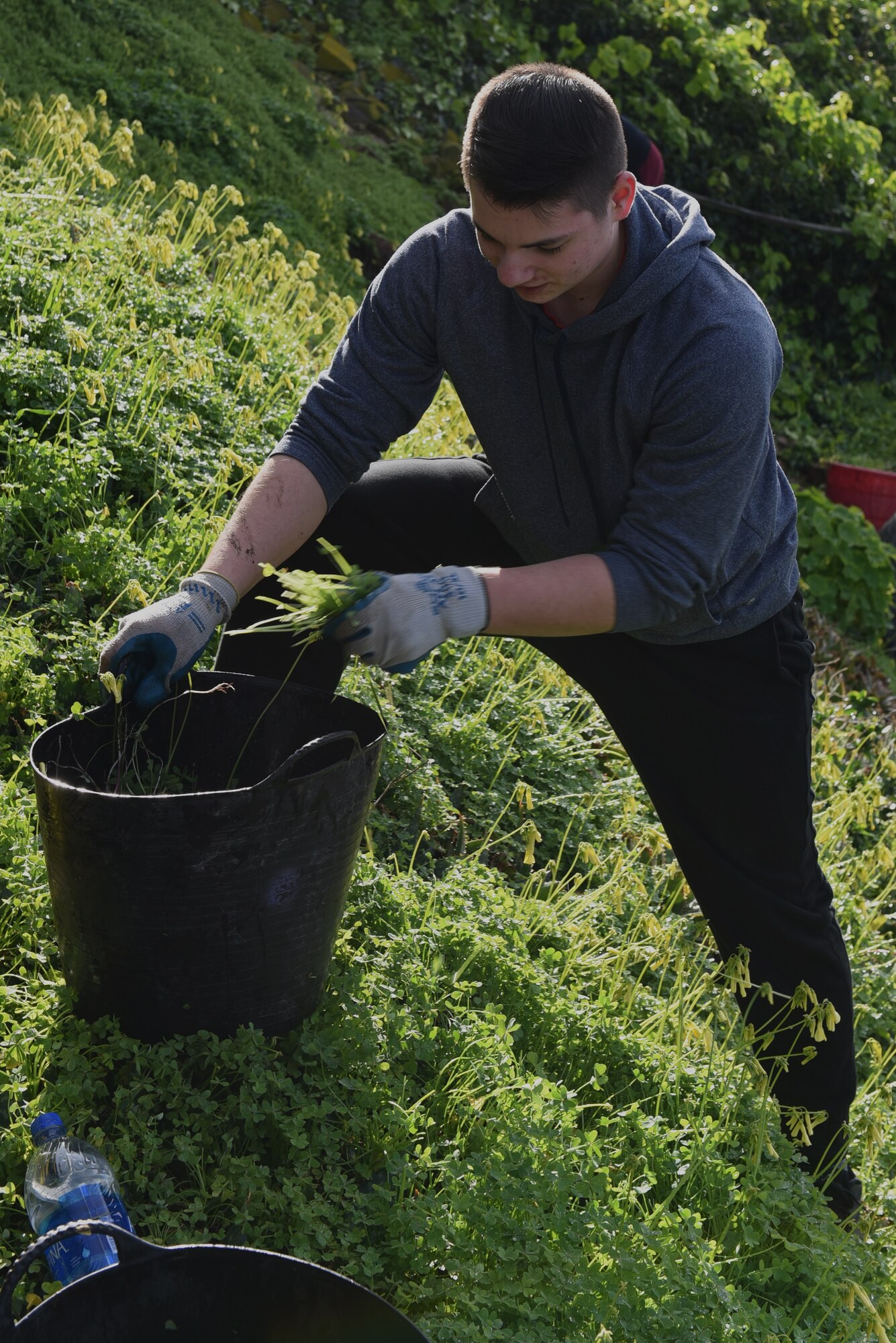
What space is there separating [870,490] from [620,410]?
25.1ft

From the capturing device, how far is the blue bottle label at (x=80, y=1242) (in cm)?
183

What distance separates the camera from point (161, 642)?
231 cm

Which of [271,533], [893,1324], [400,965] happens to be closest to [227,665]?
[271,533]

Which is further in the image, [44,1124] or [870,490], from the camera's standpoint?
[870,490]

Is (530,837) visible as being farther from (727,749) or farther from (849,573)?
(849,573)

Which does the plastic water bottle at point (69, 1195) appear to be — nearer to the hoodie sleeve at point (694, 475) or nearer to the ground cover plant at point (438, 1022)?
the ground cover plant at point (438, 1022)

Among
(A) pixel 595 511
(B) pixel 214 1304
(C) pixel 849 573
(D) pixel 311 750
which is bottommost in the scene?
(C) pixel 849 573

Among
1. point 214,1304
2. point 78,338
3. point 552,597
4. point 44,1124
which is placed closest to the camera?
point 214,1304

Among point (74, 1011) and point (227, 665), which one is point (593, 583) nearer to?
point (227, 665)

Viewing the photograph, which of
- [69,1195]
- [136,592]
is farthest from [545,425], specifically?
[69,1195]

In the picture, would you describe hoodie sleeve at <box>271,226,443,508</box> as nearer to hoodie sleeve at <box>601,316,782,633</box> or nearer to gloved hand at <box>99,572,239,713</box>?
gloved hand at <box>99,572,239,713</box>

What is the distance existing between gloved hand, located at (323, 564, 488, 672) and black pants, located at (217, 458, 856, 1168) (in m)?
0.60

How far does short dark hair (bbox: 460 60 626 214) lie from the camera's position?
212 centimetres

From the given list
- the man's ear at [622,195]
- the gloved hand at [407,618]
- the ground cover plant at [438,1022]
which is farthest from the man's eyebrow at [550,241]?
the ground cover plant at [438,1022]
